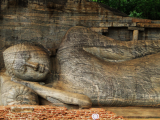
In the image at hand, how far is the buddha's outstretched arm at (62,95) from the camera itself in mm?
4582

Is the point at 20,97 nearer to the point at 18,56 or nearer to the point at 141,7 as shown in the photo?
the point at 18,56

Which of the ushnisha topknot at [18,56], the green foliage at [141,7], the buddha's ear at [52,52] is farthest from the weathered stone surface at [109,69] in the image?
the green foliage at [141,7]

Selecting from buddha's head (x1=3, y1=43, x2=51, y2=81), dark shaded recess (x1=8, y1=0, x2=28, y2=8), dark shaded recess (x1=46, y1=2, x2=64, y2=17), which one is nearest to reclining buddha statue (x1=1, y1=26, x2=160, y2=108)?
buddha's head (x1=3, y1=43, x2=51, y2=81)

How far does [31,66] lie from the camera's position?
16.6 feet

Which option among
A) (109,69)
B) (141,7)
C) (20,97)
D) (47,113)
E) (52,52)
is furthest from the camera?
(141,7)

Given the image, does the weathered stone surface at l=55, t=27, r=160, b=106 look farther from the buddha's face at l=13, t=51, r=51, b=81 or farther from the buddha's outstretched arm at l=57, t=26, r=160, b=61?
the buddha's face at l=13, t=51, r=51, b=81

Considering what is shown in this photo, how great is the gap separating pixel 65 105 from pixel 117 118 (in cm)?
106

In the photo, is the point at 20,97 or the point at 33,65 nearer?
the point at 20,97

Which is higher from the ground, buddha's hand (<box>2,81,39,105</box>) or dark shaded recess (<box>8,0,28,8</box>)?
dark shaded recess (<box>8,0,28,8</box>)

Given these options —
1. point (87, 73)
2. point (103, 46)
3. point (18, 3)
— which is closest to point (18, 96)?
point (87, 73)

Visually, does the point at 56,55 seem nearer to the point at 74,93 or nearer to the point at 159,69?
the point at 74,93

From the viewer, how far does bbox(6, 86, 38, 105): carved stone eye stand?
4.54 meters

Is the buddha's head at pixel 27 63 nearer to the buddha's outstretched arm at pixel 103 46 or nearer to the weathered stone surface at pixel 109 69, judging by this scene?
the weathered stone surface at pixel 109 69

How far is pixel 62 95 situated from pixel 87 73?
31.9 inches
